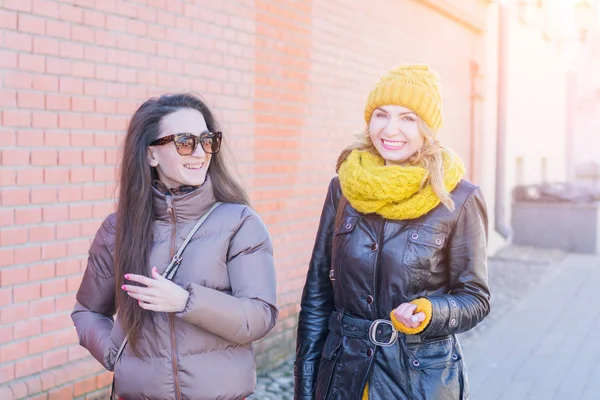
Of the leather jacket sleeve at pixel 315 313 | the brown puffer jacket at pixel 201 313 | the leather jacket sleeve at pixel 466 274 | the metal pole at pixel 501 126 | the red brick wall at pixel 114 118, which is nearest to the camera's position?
the brown puffer jacket at pixel 201 313

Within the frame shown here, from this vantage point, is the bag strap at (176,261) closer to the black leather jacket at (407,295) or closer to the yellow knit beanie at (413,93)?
the black leather jacket at (407,295)

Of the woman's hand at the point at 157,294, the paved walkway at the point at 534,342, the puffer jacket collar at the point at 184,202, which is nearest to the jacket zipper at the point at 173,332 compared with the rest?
the puffer jacket collar at the point at 184,202

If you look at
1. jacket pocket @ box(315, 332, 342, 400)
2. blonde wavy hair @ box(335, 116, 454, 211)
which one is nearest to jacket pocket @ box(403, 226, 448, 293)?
blonde wavy hair @ box(335, 116, 454, 211)

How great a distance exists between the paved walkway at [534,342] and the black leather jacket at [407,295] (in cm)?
276

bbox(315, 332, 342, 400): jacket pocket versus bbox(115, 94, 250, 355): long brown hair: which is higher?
bbox(115, 94, 250, 355): long brown hair

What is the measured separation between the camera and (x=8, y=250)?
386cm

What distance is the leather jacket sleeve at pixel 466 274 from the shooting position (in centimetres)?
273

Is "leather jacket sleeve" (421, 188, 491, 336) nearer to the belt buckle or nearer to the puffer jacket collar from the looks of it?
the belt buckle

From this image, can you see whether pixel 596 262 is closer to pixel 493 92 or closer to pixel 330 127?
pixel 493 92

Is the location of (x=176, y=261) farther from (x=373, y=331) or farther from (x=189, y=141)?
(x=373, y=331)

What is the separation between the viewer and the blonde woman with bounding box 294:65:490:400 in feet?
9.07

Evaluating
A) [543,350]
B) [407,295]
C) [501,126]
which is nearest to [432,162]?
[407,295]

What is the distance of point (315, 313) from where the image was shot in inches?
120

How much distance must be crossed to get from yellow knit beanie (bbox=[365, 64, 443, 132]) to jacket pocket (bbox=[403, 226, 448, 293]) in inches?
15.4
